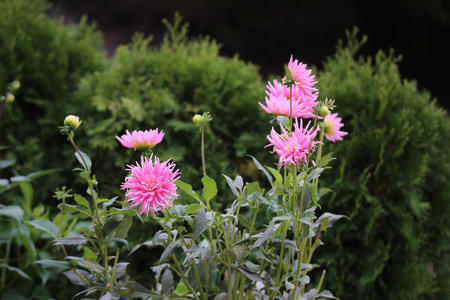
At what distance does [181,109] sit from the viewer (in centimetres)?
166

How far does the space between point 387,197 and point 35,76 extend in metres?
1.49

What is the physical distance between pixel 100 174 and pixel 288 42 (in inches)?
120

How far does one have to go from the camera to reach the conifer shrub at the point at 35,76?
1.80 metres

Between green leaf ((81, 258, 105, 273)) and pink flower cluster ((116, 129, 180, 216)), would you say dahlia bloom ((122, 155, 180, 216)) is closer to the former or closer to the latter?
pink flower cluster ((116, 129, 180, 216))

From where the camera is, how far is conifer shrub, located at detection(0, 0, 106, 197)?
5.90ft

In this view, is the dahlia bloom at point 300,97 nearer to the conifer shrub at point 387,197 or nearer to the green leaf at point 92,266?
the green leaf at point 92,266

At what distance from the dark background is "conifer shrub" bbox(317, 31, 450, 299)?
2.77 meters

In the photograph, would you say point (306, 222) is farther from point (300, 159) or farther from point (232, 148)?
point (232, 148)

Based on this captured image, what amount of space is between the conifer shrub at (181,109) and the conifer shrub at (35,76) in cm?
18

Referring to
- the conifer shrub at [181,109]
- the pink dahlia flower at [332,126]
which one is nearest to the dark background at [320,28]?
the conifer shrub at [181,109]

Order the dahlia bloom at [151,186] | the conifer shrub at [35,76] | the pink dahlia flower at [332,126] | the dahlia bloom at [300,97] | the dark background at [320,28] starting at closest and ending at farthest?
the dahlia bloom at [151,186] → the dahlia bloom at [300,97] → the pink dahlia flower at [332,126] → the conifer shrub at [35,76] → the dark background at [320,28]

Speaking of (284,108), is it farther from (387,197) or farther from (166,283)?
(387,197)

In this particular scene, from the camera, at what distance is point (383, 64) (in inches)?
64.6

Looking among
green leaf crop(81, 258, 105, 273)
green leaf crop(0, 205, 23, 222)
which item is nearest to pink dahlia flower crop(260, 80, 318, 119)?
green leaf crop(81, 258, 105, 273)
